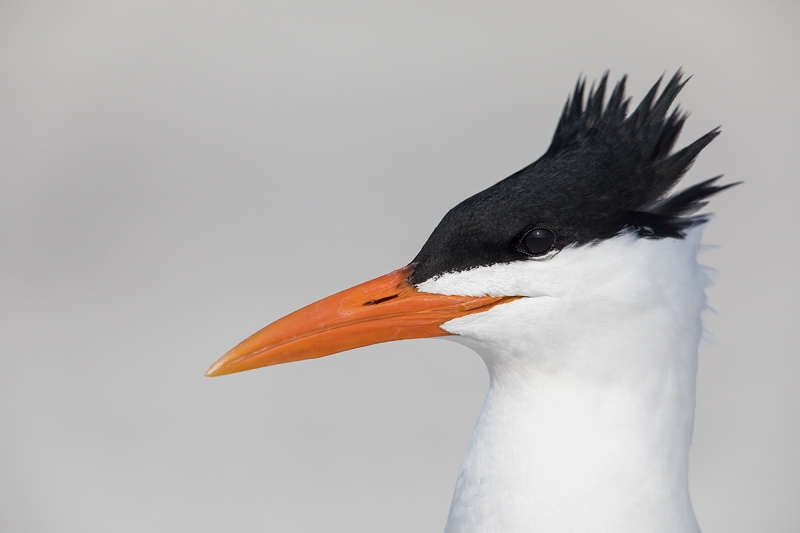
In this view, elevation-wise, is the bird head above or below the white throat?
above

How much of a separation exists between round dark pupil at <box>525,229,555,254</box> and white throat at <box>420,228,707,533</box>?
0.09 feet

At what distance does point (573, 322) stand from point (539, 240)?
19cm

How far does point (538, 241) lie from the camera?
1507 millimetres

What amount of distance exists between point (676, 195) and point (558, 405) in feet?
1.74

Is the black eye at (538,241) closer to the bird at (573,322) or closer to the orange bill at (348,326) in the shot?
the bird at (573,322)

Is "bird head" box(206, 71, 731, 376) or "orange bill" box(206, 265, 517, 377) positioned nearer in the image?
"bird head" box(206, 71, 731, 376)

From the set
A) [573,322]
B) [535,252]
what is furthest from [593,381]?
[535,252]

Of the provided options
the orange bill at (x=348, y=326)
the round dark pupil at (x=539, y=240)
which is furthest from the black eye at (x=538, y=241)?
the orange bill at (x=348, y=326)

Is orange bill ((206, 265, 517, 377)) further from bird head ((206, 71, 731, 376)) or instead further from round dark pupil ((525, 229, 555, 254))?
round dark pupil ((525, 229, 555, 254))

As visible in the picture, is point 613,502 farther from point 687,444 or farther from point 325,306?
point 325,306

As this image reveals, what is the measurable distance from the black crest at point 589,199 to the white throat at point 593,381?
0.04 meters

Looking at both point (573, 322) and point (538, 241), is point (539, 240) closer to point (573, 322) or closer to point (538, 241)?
point (538, 241)

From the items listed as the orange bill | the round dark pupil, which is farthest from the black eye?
the orange bill

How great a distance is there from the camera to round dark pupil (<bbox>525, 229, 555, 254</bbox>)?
150 cm
